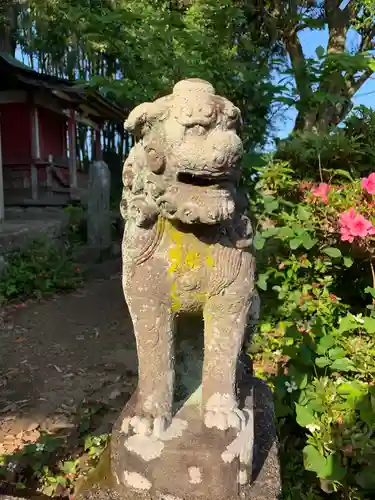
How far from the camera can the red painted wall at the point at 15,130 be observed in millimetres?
10586

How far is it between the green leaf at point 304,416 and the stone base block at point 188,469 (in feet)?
3.06

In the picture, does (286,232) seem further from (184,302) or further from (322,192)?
(184,302)

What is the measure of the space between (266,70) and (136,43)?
2.85 ft

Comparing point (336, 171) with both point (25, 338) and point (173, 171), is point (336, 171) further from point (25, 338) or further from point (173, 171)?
point (25, 338)

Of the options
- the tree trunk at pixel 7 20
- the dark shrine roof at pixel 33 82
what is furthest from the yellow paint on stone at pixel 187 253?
the tree trunk at pixel 7 20

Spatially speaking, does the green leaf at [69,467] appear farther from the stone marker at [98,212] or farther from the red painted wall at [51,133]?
the red painted wall at [51,133]

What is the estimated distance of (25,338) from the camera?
175 inches

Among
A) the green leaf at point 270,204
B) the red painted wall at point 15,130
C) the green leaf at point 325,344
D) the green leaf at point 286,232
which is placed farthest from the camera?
the red painted wall at point 15,130

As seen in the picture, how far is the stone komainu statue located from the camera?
117 cm

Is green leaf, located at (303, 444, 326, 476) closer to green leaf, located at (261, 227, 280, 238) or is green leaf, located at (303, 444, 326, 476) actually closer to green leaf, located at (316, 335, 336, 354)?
green leaf, located at (316, 335, 336, 354)

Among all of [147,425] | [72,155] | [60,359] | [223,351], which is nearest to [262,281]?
[223,351]

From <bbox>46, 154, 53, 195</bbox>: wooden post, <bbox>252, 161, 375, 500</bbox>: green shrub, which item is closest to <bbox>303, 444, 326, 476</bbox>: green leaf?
<bbox>252, 161, 375, 500</bbox>: green shrub

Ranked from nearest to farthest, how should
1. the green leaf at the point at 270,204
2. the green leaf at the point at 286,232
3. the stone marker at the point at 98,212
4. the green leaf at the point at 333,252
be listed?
the green leaf at the point at 333,252 < the green leaf at the point at 286,232 < the green leaf at the point at 270,204 < the stone marker at the point at 98,212

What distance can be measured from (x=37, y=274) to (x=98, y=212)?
217 cm
